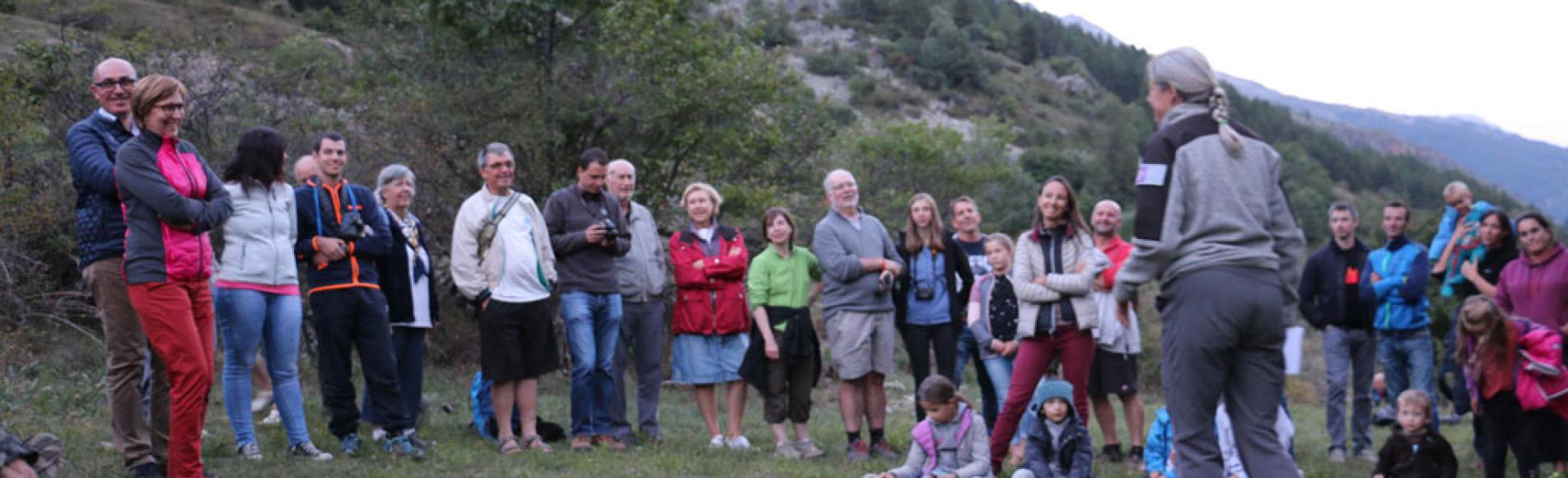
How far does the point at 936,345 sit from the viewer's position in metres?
7.82

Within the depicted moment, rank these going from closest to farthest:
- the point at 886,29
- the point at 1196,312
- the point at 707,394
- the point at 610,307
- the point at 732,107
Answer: the point at 1196,312 → the point at 610,307 → the point at 707,394 → the point at 732,107 → the point at 886,29

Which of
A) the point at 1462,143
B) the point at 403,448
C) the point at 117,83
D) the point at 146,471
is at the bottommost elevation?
the point at 403,448

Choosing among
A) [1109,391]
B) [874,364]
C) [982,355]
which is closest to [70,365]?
[874,364]

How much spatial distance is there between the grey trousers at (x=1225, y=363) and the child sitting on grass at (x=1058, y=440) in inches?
90.2

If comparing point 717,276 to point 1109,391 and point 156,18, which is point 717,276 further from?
point 156,18

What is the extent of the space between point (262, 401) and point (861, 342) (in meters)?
4.11

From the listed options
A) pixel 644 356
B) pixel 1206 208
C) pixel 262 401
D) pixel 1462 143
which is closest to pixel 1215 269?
pixel 1206 208

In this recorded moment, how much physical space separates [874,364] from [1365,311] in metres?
3.73

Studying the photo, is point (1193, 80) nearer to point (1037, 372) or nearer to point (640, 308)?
point (1037, 372)

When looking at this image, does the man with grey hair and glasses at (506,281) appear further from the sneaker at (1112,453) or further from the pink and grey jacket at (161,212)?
the sneaker at (1112,453)

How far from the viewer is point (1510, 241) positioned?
818cm

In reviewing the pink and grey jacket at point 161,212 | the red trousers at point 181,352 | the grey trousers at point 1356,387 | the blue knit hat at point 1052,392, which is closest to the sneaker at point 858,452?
the blue knit hat at point 1052,392

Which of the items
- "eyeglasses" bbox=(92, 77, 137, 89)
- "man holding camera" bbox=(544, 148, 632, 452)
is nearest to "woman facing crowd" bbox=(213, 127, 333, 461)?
"eyeglasses" bbox=(92, 77, 137, 89)

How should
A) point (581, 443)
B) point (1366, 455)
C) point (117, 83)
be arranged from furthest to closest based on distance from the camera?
point (1366, 455) → point (581, 443) → point (117, 83)
